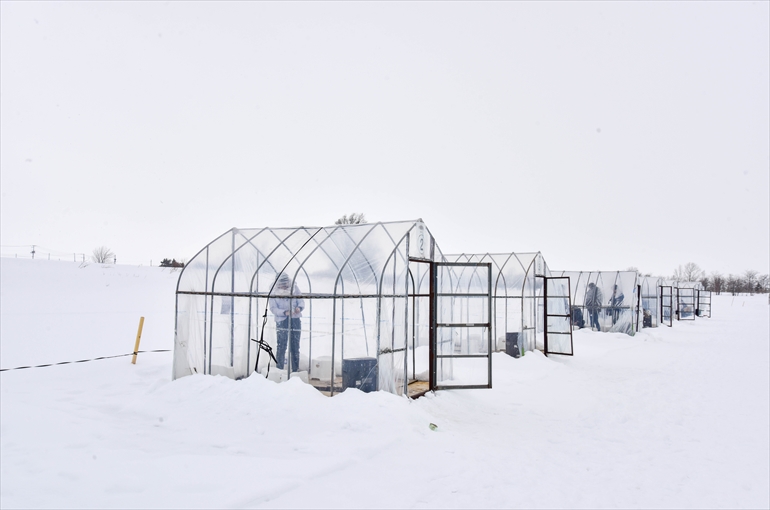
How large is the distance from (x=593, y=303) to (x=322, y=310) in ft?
56.3

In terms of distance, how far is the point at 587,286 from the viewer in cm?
2377

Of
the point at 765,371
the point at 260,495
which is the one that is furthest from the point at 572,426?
the point at 765,371

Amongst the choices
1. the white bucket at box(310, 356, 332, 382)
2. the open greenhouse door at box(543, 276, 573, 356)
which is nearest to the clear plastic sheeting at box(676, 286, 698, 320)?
the open greenhouse door at box(543, 276, 573, 356)

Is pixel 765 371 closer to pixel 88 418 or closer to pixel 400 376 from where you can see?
pixel 400 376

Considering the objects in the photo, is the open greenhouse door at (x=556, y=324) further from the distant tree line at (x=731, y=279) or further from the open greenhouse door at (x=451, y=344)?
the distant tree line at (x=731, y=279)

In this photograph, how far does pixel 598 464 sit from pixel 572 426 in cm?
177

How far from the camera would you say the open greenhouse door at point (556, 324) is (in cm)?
1606

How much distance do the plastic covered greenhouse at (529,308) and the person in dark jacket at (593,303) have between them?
23.5ft

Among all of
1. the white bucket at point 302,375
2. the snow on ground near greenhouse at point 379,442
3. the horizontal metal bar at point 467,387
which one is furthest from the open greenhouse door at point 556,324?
the white bucket at point 302,375

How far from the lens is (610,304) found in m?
23.4

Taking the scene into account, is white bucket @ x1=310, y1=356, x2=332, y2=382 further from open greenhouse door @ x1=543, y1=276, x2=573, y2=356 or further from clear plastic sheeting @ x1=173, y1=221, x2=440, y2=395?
open greenhouse door @ x1=543, y1=276, x2=573, y2=356

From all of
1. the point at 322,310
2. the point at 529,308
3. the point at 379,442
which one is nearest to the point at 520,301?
the point at 529,308

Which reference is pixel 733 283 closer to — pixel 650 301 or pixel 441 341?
pixel 650 301

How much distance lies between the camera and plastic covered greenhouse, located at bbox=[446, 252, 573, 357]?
15.9 metres
